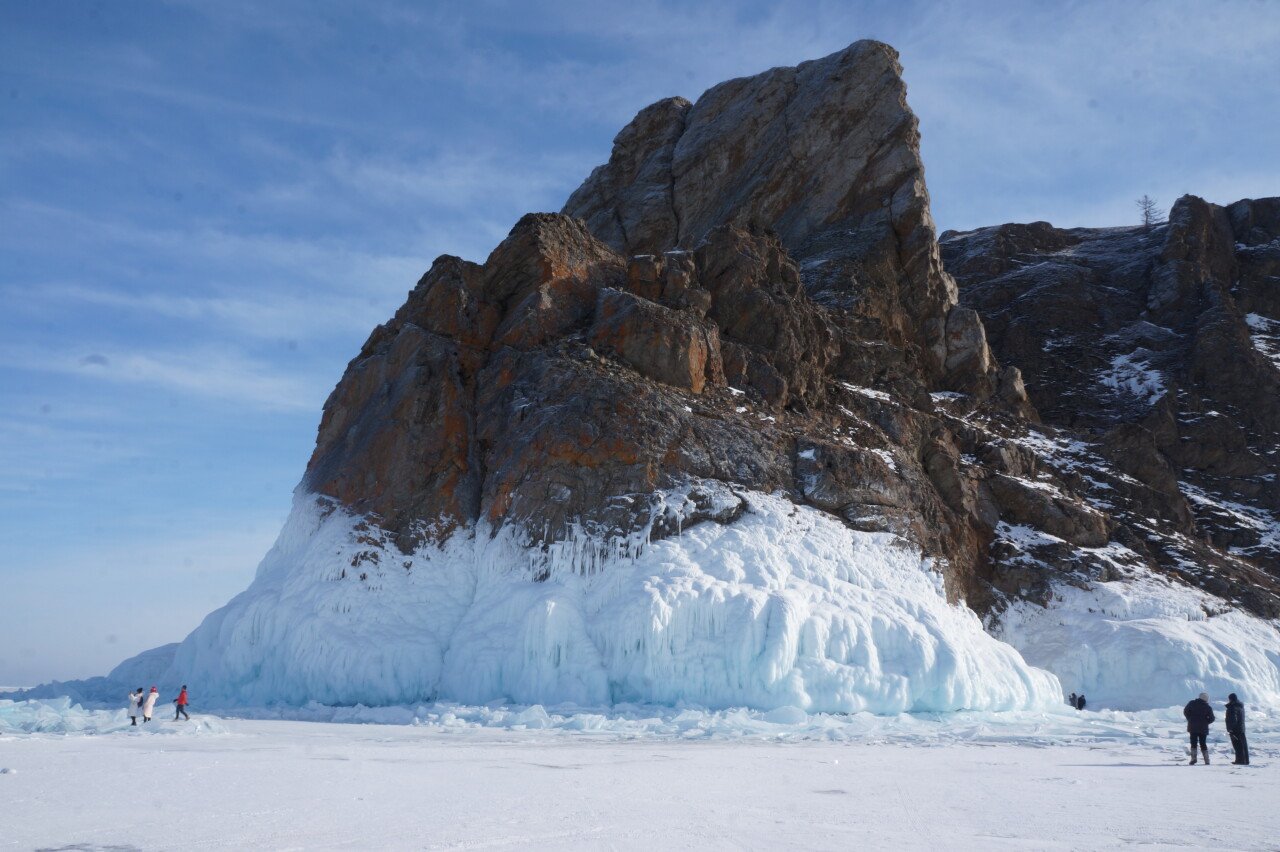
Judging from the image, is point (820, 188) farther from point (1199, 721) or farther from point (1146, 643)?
point (1199, 721)

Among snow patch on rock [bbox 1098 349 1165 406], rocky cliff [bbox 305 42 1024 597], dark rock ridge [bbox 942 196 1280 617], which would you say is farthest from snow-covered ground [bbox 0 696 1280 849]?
snow patch on rock [bbox 1098 349 1165 406]

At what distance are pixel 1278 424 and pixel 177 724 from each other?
55175mm

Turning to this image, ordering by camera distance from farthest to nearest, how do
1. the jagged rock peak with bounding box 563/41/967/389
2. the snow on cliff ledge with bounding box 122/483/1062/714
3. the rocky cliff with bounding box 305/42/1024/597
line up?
the jagged rock peak with bounding box 563/41/967/389 < the rocky cliff with bounding box 305/42/1024/597 < the snow on cliff ledge with bounding box 122/483/1062/714

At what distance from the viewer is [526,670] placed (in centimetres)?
2734

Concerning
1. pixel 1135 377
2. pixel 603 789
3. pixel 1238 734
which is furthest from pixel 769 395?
pixel 1135 377

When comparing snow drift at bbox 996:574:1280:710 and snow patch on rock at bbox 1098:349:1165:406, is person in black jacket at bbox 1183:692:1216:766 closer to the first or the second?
snow drift at bbox 996:574:1280:710

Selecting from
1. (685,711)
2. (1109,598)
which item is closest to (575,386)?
(685,711)

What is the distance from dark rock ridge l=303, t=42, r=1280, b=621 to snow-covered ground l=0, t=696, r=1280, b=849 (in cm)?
1146

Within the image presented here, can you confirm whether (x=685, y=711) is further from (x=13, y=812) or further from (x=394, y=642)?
(x=13, y=812)

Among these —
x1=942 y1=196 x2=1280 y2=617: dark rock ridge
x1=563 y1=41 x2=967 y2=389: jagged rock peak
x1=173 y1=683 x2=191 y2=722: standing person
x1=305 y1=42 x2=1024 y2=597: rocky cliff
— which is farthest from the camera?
x1=563 y1=41 x2=967 y2=389: jagged rock peak

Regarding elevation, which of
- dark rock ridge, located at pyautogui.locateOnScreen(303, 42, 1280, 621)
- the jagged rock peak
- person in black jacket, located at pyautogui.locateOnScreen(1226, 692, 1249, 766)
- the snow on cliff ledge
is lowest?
person in black jacket, located at pyautogui.locateOnScreen(1226, 692, 1249, 766)

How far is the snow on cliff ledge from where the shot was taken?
88.0 feet

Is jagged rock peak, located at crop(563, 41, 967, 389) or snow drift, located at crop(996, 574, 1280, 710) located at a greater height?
jagged rock peak, located at crop(563, 41, 967, 389)

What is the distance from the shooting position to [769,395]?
3778 centimetres
